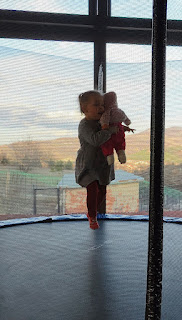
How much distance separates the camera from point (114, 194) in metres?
2.20

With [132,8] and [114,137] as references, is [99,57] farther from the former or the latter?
[114,137]

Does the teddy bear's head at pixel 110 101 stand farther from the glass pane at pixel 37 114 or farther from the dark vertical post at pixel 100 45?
the dark vertical post at pixel 100 45

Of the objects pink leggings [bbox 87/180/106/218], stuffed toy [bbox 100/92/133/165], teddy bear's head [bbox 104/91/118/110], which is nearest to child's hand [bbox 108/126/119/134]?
stuffed toy [bbox 100/92/133/165]

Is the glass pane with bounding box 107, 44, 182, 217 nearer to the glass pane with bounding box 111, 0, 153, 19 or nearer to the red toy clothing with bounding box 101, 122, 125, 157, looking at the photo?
the glass pane with bounding box 111, 0, 153, 19

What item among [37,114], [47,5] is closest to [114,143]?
[37,114]

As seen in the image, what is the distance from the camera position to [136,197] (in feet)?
6.95

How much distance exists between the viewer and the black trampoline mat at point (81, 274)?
0.77 metres

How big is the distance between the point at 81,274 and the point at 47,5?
166 cm

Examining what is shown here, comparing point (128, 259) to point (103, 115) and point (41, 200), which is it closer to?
point (103, 115)

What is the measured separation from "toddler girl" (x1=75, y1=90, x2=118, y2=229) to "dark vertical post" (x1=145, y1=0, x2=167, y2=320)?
3.53 ft

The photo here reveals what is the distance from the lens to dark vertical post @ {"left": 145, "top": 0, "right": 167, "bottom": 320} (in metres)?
0.41

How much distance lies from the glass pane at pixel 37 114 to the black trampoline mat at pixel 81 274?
0.40 meters

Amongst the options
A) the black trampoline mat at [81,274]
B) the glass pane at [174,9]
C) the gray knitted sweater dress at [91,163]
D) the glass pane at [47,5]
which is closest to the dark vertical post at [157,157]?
the black trampoline mat at [81,274]

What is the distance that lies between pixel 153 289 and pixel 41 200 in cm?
175
